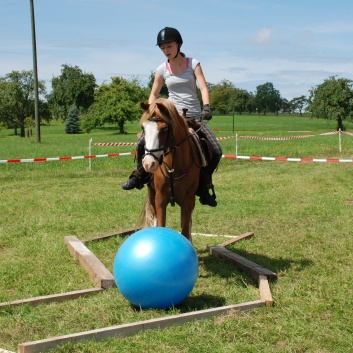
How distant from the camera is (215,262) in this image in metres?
7.19

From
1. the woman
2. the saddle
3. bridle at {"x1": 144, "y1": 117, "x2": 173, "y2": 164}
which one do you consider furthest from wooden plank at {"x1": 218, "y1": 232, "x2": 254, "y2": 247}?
bridle at {"x1": 144, "y1": 117, "x2": 173, "y2": 164}

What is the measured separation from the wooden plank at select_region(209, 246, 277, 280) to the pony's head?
6.31 feet

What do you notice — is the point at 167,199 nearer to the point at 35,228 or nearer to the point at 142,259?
the point at 142,259

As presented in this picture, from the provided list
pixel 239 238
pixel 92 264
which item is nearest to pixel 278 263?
pixel 239 238

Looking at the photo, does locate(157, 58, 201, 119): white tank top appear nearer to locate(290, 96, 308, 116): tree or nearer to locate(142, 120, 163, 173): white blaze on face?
locate(142, 120, 163, 173): white blaze on face

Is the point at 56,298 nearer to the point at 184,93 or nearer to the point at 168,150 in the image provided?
the point at 168,150

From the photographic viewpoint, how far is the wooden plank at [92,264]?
5883 millimetres

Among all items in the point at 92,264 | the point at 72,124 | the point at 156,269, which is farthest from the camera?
the point at 72,124

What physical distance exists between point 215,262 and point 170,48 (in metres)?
3.01


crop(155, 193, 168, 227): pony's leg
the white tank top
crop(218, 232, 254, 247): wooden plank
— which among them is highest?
the white tank top

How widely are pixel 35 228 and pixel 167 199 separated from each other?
4.27 m

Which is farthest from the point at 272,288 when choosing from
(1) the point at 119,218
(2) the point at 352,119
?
(2) the point at 352,119

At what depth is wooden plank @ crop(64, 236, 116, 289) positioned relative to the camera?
5883 mm

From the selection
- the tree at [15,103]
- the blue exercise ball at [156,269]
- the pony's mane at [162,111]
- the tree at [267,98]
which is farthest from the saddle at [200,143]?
the tree at [267,98]
